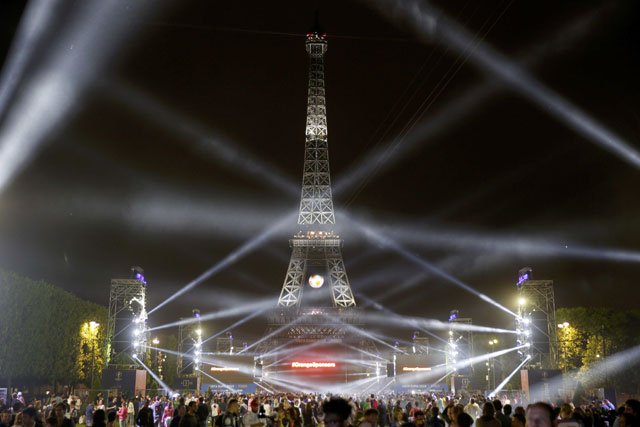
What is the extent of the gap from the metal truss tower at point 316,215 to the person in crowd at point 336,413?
9015cm

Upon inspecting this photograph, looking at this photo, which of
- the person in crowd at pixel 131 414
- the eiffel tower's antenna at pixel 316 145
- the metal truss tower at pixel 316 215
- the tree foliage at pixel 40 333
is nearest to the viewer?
the person in crowd at pixel 131 414

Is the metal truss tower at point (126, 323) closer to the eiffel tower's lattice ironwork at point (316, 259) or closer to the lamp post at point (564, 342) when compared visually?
the lamp post at point (564, 342)

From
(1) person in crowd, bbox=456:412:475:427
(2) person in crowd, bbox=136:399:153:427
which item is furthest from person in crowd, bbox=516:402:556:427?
(2) person in crowd, bbox=136:399:153:427

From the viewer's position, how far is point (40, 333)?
153ft

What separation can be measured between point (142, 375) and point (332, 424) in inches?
1456

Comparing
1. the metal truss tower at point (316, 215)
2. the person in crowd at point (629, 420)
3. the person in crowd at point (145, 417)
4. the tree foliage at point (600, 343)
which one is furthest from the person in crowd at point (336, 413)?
the metal truss tower at point (316, 215)

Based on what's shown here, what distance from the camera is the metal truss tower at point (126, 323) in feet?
144

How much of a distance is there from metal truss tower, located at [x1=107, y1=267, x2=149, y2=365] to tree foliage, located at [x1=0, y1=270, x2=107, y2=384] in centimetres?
540

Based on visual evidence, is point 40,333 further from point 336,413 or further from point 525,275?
point 336,413

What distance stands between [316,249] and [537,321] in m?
58.0

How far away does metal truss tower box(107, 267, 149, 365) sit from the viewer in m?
43.8

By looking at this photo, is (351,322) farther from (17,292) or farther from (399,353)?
(17,292)

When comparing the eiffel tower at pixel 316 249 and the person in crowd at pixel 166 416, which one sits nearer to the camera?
the person in crowd at pixel 166 416

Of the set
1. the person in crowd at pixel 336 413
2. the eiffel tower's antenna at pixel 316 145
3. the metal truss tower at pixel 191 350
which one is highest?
the eiffel tower's antenna at pixel 316 145
